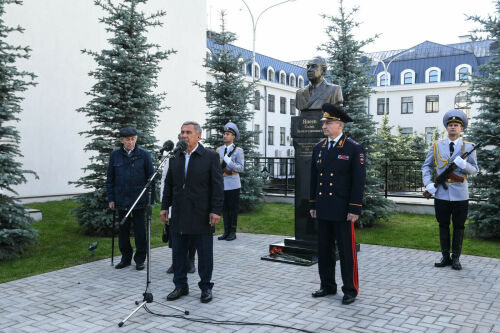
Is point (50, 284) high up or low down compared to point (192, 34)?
down

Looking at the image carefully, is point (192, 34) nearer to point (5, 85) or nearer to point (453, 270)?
point (5, 85)

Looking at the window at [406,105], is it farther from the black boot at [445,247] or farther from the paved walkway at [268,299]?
the black boot at [445,247]

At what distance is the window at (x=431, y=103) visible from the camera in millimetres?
49875

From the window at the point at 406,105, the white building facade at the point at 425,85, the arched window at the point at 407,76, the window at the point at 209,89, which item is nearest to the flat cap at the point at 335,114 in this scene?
the window at the point at 209,89

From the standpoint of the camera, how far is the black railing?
54.7ft

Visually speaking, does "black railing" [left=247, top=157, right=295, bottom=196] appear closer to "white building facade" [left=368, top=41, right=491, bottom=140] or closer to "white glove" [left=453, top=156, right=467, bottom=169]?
"white glove" [left=453, top=156, right=467, bottom=169]

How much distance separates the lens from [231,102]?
14.4m

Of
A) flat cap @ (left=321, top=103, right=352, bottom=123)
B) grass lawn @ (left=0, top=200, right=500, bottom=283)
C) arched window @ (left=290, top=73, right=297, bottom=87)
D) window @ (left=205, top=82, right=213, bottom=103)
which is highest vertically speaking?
arched window @ (left=290, top=73, right=297, bottom=87)

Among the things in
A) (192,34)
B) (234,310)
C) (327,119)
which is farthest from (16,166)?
(192,34)

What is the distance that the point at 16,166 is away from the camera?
26.2 feet

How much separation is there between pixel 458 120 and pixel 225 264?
14.2 feet

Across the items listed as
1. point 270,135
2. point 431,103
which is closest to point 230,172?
point 270,135

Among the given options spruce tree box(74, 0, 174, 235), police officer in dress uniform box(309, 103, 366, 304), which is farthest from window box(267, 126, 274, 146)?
police officer in dress uniform box(309, 103, 366, 304)

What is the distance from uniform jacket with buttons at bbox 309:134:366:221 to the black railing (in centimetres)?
1045
